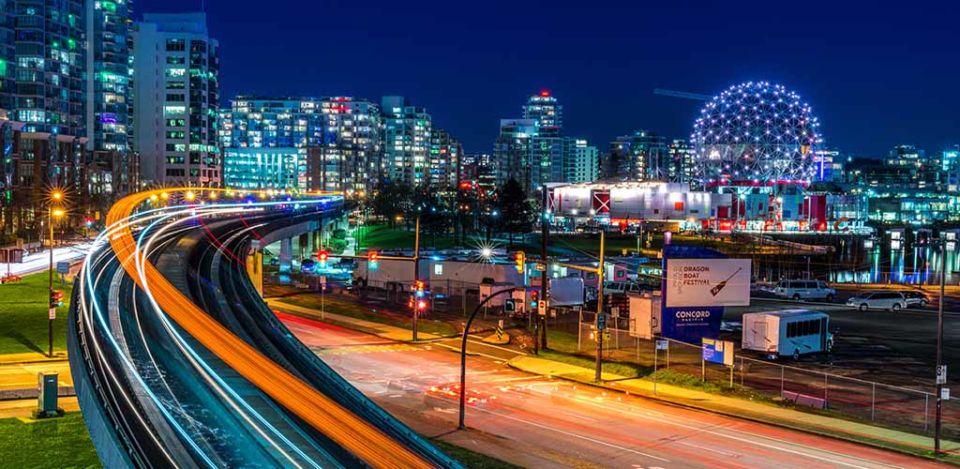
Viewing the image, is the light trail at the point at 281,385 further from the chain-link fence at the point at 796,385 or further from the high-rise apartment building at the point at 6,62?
the high-rise apartment building at the point at 6,62

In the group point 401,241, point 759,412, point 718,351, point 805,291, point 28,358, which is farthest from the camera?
point 401,241

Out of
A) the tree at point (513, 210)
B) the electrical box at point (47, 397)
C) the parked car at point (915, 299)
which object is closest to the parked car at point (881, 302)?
the parked car at point (915, 299)

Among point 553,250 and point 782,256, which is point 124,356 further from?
point 782,256

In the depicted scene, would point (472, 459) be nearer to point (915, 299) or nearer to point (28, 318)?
point (28, 318)

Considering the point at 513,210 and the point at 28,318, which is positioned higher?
the point at 513,210

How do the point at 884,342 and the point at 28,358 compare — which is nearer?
the point at 28,358

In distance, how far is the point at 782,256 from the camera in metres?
139

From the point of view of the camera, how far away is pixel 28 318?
5622cm

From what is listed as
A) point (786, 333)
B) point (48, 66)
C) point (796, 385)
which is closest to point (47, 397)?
point (796, 385)

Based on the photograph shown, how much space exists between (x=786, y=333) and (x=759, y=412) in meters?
13.5

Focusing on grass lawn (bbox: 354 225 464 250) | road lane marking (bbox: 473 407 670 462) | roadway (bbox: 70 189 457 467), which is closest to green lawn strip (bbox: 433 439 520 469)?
roadway (bbox: 70 189 457 467)

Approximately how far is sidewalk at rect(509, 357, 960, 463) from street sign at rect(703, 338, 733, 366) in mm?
2290

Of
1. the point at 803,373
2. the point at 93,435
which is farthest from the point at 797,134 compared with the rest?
the point at 93,435

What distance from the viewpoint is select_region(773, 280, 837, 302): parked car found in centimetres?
8388
